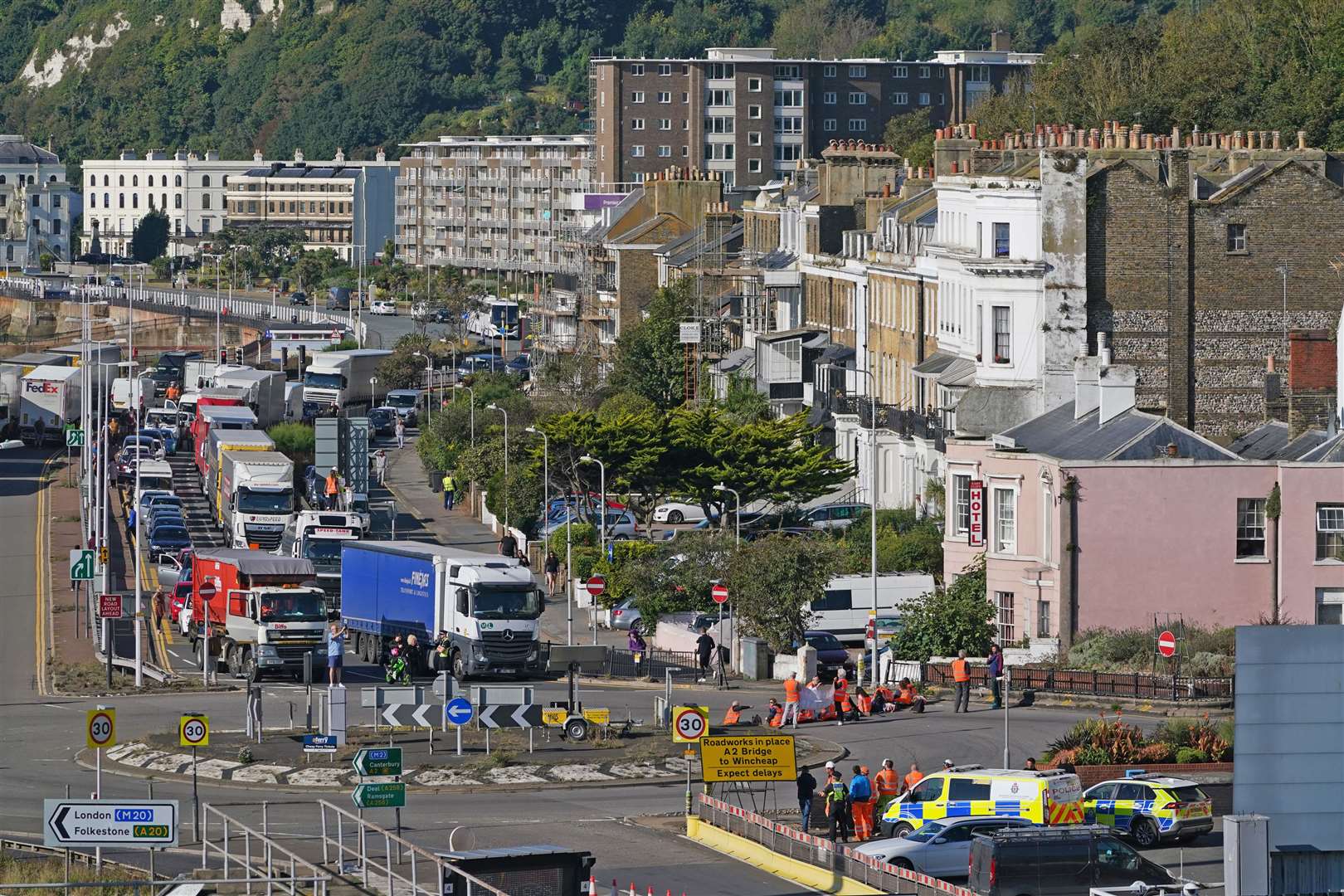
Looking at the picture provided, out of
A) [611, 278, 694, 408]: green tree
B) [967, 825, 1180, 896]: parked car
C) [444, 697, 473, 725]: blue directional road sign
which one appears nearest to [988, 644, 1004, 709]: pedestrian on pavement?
[444, 697, 473, 725]: blue directional road sign

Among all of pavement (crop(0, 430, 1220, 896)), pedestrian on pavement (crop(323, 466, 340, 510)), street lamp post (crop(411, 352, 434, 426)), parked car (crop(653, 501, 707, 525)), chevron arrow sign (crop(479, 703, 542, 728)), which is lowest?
pavement (crop(0, 430, 1220, 896))

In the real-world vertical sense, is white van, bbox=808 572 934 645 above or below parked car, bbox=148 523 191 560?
below

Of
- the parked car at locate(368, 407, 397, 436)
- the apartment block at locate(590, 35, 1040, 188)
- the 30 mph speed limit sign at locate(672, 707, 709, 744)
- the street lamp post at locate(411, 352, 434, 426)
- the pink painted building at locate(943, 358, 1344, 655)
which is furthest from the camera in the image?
the apartment block at locate(590, 35, 1040, 188)

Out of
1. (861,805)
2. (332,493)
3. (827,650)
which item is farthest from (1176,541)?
(332,493)

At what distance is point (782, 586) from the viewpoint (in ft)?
220

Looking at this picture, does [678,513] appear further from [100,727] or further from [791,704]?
[100,727]

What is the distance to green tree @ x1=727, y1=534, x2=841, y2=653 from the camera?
66875 millimetres

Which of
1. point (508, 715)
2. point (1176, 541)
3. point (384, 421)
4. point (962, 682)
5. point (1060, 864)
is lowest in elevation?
Result: point (1060, 864)

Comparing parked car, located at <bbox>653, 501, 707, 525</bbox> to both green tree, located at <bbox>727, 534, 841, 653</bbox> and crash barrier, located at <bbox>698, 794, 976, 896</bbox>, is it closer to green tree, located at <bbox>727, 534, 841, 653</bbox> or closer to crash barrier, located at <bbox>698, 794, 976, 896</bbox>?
green tree, located at <bbox>727, 534, 841, 653</bbox>

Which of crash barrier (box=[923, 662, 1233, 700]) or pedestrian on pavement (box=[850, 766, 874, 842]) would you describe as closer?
pedestrian on pavement (box=[850, 766, 874, 842])

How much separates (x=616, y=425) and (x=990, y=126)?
55595 millimetres

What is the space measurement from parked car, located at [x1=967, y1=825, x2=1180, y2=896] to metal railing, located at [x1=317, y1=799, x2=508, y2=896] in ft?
25.3

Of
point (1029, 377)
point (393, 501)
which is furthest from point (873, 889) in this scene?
point (393, 501)

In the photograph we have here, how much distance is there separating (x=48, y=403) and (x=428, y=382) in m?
21.4
